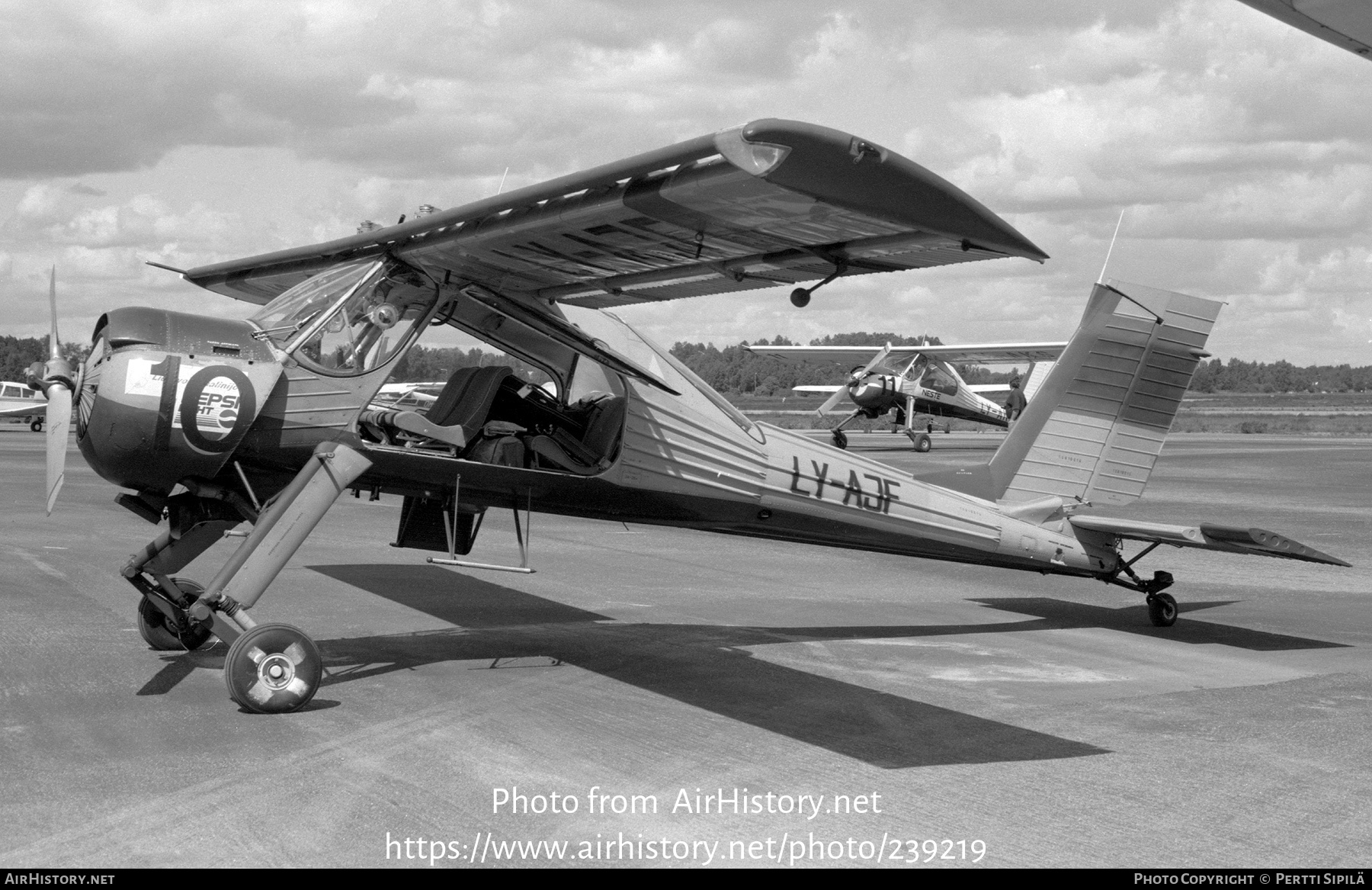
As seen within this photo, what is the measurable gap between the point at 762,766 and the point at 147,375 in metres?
4.03

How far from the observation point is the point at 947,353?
49.2 m

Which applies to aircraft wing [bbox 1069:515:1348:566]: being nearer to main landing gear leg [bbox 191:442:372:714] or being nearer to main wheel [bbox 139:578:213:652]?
main landing gear leg [bbox 191:442:372:714]

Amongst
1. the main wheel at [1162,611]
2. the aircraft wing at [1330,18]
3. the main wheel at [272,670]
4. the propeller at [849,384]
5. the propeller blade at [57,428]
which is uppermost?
the aircraft wing at [1330,18]

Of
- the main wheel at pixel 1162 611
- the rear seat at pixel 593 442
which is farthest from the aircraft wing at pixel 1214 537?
the rear seat at pixel 593 442

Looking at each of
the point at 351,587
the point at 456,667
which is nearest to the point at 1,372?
the point at 351,587

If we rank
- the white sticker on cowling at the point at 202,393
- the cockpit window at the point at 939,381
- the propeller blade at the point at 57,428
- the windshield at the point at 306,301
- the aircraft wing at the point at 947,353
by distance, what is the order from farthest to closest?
1. the aircraft wing at the point at 947,353
2. the cockpit window at the point at 939,381
3. the windshield at the point at 306,301
4. the propeller blade at the point at 57,428
5. the white sticker on cowling at the point at 202,393

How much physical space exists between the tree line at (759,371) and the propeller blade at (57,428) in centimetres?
42

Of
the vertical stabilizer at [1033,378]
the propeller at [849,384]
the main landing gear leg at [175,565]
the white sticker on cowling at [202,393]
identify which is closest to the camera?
the white sticker on cowling at [202,393]

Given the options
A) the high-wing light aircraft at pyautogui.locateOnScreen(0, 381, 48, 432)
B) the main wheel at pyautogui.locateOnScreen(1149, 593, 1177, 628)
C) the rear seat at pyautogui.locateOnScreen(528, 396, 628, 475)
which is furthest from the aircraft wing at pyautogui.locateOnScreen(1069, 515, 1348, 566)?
the high-wing light aircraft at pyautogui.locateOnScreen(0, 381, 48, 432)

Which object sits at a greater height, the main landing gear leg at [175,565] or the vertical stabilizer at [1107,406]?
the vertical stabilizer at [1107,406]

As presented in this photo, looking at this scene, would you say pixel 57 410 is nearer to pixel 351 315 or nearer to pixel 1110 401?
pixel 351 315

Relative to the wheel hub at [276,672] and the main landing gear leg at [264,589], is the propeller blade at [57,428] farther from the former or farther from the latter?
the wheel hub at [276,672]

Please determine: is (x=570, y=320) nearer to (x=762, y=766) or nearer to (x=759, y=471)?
(x=759, y=471)

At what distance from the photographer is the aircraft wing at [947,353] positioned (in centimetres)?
4900
